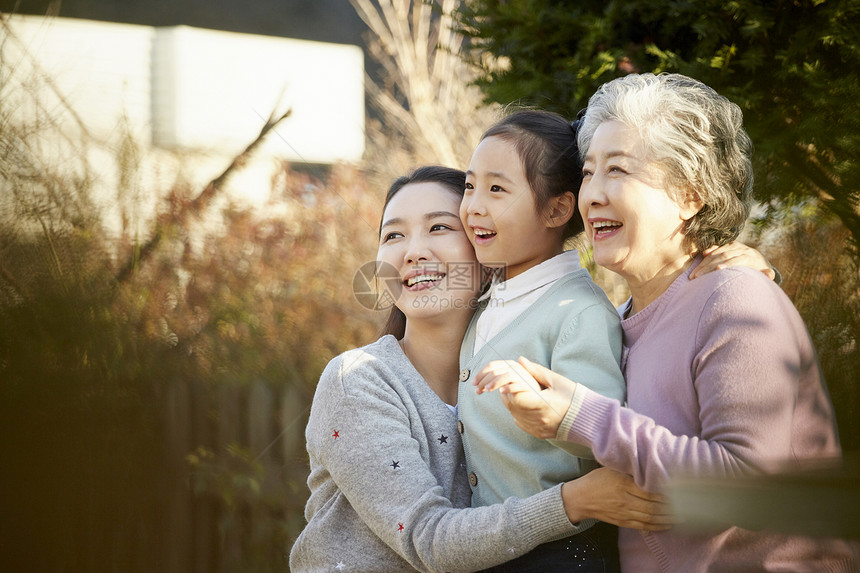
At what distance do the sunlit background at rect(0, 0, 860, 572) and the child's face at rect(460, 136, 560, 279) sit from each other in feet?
2.46

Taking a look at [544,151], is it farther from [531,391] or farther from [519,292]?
[531,391]

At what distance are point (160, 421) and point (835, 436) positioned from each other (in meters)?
2.16

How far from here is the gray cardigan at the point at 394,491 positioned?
1089 mm

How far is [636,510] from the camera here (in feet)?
3.33

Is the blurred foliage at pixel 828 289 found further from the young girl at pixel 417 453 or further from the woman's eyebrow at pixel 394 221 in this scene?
the woman's eyebrow at pixel 394 221

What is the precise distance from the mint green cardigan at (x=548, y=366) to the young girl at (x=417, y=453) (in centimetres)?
4

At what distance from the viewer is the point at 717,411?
0.97 metres

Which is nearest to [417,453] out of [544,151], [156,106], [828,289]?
[544,151]

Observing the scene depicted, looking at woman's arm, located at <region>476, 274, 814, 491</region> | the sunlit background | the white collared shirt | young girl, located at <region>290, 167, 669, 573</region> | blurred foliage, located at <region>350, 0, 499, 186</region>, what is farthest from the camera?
blurred foliage, located at <region>350, 0, 499, 186</region>

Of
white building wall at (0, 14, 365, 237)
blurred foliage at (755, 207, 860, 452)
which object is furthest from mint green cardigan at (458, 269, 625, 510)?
white building wall at (0, 14, 365, 237)

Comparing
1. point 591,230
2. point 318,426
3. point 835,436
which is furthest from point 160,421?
point 835,436

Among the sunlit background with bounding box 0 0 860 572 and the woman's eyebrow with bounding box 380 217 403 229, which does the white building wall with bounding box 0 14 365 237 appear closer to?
the sunlit background with bounding box 0 0 860 572

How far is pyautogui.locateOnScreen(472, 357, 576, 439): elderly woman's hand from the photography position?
37.4 inches

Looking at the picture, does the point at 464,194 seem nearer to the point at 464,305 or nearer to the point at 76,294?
the point at 464,305
